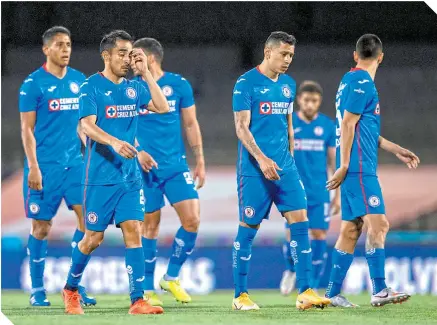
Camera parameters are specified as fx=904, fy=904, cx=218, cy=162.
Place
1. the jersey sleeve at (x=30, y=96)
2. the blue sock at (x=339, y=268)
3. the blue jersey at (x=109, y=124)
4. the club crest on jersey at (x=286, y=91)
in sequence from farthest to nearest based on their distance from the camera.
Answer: the jersey sleeve at (x=30, y=96) → the blue sock at (x=339, y=268) → the club crest on jersey at (x=286, y=91) → the blue jersey at (x=109, y=124)

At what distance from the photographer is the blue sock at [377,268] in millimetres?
6863

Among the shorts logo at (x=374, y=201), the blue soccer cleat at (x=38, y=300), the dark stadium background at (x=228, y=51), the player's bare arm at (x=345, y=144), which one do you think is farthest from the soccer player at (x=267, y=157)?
the dark stadium background at (x=228, y=51)

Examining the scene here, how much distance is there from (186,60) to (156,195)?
22.2ft

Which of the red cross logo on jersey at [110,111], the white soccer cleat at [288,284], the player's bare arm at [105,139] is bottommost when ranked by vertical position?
the white soccer cleat at [288,284]

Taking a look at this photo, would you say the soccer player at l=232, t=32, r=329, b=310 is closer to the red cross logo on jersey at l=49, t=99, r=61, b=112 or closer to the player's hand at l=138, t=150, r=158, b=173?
the player's hand at l=138, t=150, r=158, b=173

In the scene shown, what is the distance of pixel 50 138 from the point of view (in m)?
7.59

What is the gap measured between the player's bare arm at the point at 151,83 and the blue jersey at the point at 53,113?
3.93ft

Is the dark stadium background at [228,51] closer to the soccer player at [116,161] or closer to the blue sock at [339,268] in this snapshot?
the blue sock at [339,268]

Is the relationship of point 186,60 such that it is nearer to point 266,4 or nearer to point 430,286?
point 266,4

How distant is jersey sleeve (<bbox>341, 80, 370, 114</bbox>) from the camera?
271 inches

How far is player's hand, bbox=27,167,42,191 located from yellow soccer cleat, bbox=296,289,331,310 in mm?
2348

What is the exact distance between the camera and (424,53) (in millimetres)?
15047

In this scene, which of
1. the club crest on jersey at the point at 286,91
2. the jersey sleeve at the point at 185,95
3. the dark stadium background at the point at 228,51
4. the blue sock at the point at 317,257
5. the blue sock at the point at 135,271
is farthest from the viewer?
the dark stadium background at the point at 228,51

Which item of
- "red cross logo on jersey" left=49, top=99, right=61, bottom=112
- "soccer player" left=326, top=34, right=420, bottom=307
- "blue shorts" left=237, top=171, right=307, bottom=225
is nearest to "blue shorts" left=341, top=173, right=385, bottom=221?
"soccer player" left=326, top=34, right=420, bottom=307
